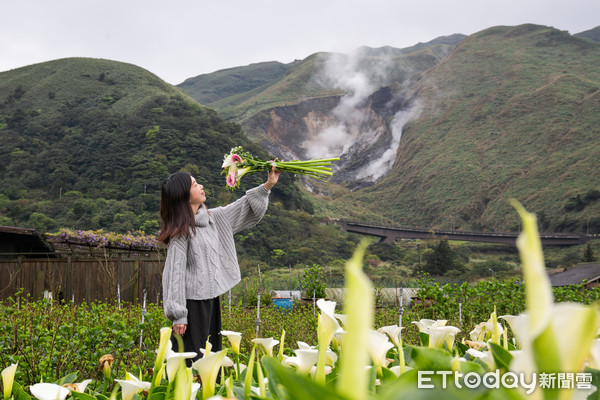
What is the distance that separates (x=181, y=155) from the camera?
3397 centimetres

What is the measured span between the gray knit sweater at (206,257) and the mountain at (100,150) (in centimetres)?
2423

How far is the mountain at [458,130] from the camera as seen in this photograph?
4294 cm

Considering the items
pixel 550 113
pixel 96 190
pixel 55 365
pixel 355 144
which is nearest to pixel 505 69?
pixel 550 113

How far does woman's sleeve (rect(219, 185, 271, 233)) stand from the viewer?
3021 millimetres

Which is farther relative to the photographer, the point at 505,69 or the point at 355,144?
the point at 355,144

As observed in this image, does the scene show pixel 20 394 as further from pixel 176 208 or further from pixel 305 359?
pixel 176 208

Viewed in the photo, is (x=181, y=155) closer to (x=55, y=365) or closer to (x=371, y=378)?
(x=55, y=365)

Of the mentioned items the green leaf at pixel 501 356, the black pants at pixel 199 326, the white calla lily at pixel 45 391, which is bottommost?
the black pants at pixel 199 326

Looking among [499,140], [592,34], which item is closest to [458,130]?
[499,140]

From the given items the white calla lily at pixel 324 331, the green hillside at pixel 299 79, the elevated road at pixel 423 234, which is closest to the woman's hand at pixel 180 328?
the white calla lily at pixel 324 331

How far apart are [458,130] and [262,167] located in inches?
2237

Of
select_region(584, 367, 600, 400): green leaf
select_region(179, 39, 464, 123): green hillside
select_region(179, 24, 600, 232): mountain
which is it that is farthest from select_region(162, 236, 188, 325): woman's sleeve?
select_region(179, 39, 464, 123): green hillside

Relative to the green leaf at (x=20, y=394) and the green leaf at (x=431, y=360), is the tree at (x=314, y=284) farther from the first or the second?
the green leaf at (x=431, y=360)

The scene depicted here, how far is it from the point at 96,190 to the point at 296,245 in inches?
508
